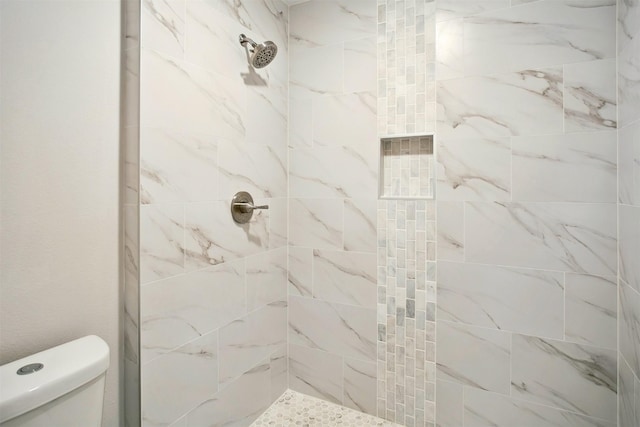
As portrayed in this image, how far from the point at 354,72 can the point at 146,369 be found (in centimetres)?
147

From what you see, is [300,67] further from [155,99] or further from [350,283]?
[350,283]

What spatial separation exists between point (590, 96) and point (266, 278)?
4.89 feet

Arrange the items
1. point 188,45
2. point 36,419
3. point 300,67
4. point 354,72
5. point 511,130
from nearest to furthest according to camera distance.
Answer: point 36,419 → point 188,45 → point 511,130 → point 354,72 → point 300,67

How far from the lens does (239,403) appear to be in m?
1.50

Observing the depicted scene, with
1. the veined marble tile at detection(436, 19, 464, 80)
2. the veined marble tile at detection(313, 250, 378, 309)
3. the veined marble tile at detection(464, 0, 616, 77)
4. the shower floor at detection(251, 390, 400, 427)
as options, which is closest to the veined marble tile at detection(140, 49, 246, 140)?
the veined marble tile at detection(313, 250, 378, 309)

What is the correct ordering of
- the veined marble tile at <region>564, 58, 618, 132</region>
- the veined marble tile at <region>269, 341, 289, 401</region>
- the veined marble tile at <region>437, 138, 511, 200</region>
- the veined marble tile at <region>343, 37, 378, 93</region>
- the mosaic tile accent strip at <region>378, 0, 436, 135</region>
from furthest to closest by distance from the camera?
the veined marble tile at <region>269, 341, 289, 401</region>, the veined marble tile at <region>343, 37, 378, 93</region>, the mosaic tile accent strip at <region>378, 0, 436, 135</region>, the veined marble tile at <region>437, 138, 511, 200</region>, the veined marble tile at <region>564, 58, 618, 132</region>

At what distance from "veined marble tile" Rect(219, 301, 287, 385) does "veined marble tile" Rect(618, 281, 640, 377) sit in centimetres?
136

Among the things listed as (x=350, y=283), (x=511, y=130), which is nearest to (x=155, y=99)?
(x=350, y=283)

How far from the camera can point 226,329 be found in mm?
1429

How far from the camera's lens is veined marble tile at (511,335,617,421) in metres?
1.26

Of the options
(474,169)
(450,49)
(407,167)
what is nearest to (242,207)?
(407,167)

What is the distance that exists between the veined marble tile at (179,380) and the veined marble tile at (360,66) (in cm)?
126

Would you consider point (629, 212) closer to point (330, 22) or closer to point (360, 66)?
point (360, 66)

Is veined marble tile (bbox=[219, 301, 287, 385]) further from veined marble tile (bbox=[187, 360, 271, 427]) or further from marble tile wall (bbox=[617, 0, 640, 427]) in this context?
marble tile wall (bbox=[617, 0, 640, 427])
